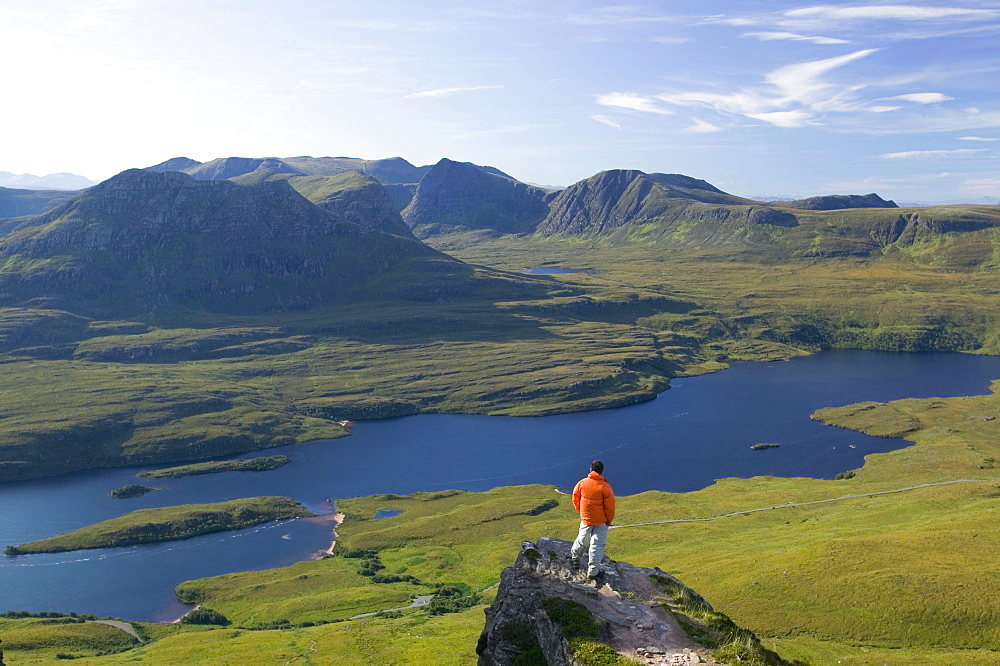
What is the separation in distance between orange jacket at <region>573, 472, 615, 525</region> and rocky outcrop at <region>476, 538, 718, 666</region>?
376cm

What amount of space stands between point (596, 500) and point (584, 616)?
16.9 ft

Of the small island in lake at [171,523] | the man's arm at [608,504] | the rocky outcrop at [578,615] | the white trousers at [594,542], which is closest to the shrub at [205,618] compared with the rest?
the small island in lake at [171,523]

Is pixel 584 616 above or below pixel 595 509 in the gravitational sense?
below

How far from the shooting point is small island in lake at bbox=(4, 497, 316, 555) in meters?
164

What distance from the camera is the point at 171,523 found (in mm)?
171250

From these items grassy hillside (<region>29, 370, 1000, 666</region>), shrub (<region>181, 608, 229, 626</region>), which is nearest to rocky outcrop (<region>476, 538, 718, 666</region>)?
grassy hillside (<region>29, 370, 1000, 666</region>)

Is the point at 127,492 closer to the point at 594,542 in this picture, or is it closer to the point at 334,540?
the point at 334,540

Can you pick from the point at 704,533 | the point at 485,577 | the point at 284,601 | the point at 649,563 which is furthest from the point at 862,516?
the point at 284,601

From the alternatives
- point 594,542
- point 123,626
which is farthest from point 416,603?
point 594,542

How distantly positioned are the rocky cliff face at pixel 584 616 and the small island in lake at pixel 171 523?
5985 inches

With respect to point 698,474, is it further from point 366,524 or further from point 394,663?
point 394,663

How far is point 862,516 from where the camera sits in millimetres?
127312

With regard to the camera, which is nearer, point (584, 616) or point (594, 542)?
point (584, 616)

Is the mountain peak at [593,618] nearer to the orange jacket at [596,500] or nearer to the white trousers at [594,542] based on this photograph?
the white trousers at [594,542]
